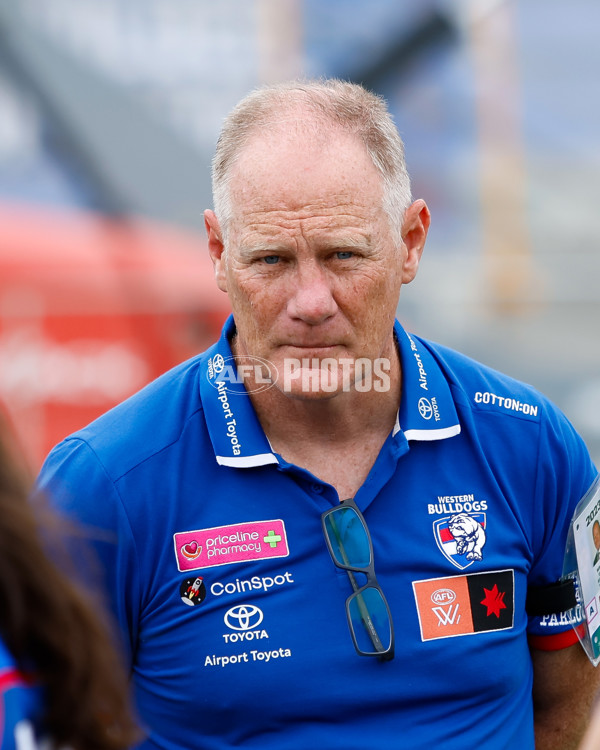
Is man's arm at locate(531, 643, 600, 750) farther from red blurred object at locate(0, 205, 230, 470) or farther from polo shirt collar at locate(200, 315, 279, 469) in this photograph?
red blurred object at locate(0, 205, 230, 470)

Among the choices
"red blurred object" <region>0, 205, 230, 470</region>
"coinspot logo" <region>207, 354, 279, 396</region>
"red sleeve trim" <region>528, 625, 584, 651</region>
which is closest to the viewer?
"coinspot logo" <region>207, 354, 279, 396</region>

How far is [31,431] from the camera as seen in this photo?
20.0ft

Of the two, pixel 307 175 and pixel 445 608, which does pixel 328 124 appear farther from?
pixel 445 608

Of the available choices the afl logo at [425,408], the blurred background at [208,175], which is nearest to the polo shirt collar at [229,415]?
the afl logo at [425,408]

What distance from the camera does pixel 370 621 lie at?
186 cm

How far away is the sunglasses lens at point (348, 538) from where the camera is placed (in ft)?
6.22

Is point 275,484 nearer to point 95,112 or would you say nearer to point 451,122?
point 95,112

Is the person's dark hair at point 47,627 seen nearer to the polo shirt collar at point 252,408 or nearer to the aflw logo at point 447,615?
the polo shirt collar at point 252,408

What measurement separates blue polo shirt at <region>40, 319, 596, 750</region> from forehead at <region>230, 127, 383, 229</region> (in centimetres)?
37

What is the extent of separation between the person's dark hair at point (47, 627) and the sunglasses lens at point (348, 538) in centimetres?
75

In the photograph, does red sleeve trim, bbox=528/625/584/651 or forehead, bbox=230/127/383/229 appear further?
red sleeve trim, bbox=528/625/584/651

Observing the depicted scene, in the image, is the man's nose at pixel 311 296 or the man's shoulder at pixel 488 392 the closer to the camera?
the man's nose at pixel 311 296

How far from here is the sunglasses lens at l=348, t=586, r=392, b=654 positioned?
1855 millimetres

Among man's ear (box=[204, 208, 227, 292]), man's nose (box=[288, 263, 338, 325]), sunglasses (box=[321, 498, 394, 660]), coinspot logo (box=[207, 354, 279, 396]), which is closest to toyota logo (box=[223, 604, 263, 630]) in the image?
sunglasses (box=[321, 498, 394, 660])
